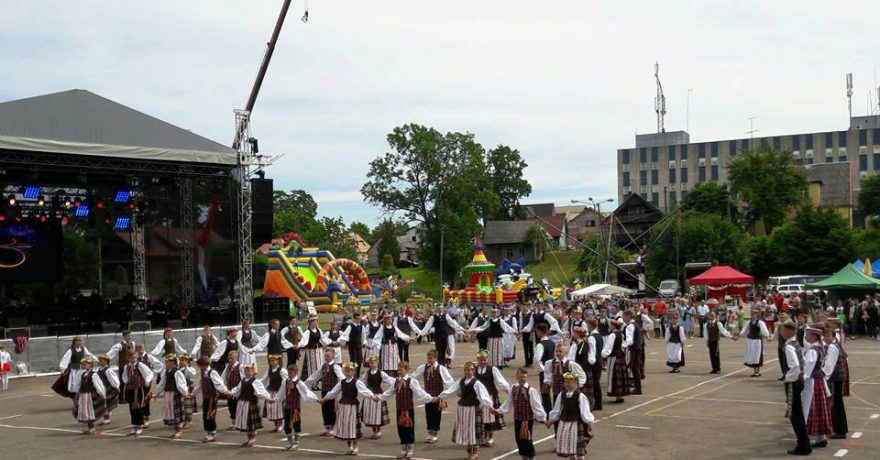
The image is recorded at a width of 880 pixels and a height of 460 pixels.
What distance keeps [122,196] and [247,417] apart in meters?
22.0

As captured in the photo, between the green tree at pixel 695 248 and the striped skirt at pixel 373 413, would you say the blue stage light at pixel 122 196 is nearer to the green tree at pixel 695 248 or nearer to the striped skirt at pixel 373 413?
the striped skirt at pixel 373 413

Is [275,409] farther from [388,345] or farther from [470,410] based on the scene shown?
[388,345]

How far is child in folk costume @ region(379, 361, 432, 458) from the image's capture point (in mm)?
13430

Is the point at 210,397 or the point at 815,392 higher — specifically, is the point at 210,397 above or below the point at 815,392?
below

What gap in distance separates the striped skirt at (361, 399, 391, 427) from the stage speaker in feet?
59.1

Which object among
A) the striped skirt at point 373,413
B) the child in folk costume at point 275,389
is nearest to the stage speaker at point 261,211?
the child in folk costume at point 275,389

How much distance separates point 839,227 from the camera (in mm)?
58250

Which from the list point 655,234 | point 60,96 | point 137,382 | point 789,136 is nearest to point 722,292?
point 655,234

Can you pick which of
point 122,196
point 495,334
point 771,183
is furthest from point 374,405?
point 771,183

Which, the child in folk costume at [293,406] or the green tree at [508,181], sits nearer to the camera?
the child in folk costume at [293,406]

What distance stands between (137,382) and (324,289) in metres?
34.9

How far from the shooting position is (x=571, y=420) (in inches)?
459

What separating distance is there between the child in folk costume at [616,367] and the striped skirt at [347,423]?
6148 millimetres

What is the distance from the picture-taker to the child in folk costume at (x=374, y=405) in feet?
47.0
